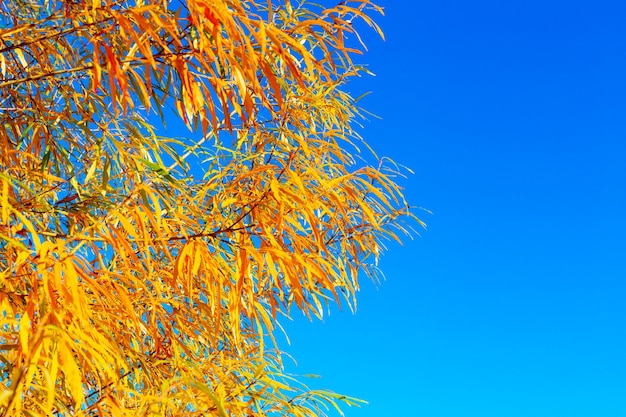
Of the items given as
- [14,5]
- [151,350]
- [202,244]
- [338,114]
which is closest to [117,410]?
[202,244]

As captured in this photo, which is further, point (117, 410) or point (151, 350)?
point (151, 350)

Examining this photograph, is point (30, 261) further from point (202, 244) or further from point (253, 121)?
point (253, 121)

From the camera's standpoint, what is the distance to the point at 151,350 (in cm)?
267

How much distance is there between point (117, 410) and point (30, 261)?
14.6 inches

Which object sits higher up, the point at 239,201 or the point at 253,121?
the point at 253,121

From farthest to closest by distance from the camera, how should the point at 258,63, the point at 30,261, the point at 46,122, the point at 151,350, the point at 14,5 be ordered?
the point at 14,5, the point at 151,350, the point at 46,122, the point at 258,63, the point at 30,261

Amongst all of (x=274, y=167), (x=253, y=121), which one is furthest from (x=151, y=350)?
(x=274, y=167)

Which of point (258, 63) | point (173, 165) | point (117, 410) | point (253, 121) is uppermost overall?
point (253, 121)

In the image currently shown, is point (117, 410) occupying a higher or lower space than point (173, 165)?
lower

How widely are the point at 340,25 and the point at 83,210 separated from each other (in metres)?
0.98

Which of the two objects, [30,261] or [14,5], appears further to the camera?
[14,5]

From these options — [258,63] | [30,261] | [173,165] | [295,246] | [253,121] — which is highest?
[253,121]

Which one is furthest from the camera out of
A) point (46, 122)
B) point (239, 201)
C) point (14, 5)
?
point (14, 5)

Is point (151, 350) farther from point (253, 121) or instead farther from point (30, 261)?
point (30, 261)
